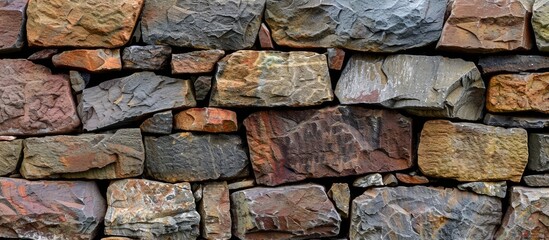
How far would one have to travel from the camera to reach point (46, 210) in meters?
2.53

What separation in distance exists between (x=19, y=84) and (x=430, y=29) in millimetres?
1794

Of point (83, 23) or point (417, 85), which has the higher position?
point (83, 23)

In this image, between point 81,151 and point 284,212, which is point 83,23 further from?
point 284,212

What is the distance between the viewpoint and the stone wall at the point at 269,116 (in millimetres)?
2510

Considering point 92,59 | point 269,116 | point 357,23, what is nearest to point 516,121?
point 357,23

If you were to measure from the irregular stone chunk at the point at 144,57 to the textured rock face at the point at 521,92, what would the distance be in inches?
56.9

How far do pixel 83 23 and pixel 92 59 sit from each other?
0.52ft

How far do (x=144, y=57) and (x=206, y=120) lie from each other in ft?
1.24

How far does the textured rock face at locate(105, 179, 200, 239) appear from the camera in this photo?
8.36ft

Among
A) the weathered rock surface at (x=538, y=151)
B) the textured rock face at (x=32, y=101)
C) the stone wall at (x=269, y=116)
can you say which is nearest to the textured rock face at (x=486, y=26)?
the stone wall at (x=269, y=116)

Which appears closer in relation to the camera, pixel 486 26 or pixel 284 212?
pixel 486 26

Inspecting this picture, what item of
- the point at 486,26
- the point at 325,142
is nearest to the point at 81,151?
the point at 325,142

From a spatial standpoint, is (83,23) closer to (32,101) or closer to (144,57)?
(144,57)

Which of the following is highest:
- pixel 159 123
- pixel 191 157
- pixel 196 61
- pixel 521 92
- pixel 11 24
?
pixel 11 24
